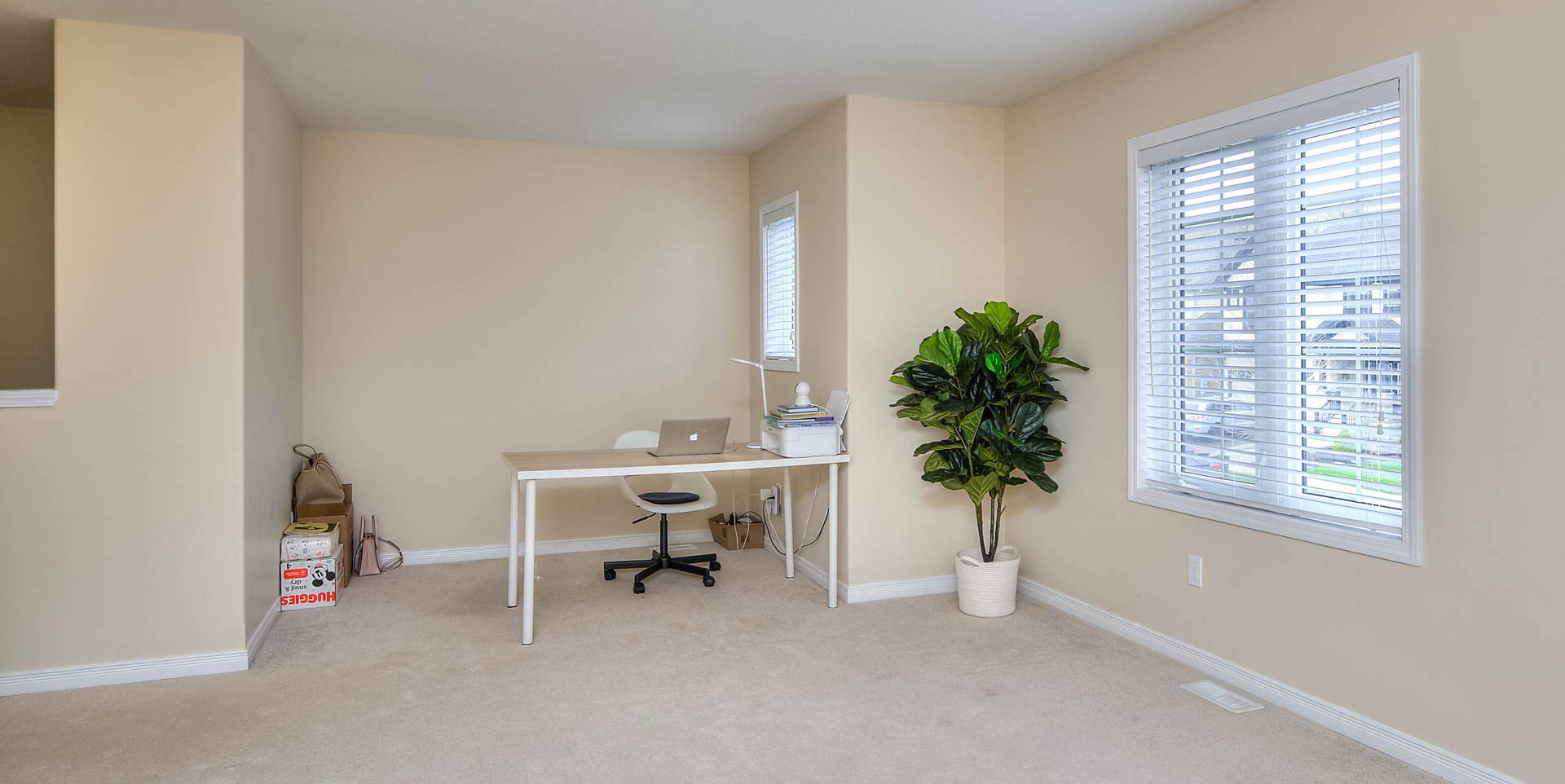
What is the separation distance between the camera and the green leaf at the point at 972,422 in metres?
4.02

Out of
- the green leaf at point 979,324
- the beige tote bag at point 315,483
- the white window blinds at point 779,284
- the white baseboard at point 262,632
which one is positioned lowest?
the white baseboard at point 262,632

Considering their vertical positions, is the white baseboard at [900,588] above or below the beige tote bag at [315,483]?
below

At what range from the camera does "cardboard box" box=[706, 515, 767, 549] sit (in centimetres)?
557

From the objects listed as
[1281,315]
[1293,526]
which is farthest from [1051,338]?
[1293,526]

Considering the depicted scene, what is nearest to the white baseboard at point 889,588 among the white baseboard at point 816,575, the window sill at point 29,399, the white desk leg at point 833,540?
the white baseboard at point 816,575

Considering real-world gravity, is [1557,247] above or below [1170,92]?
below

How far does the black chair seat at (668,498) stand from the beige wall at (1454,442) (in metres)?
2.41

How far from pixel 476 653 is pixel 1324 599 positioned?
3.22 metres

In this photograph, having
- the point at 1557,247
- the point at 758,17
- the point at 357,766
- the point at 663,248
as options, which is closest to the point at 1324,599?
the point at 1557,247

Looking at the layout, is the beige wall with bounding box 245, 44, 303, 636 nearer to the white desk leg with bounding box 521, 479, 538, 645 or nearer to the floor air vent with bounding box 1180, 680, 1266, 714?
the white desk leg with bounding box 521, 479, 538, 645

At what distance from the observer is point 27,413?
3.32 meters

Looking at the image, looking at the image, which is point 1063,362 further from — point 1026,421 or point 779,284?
point 779,284

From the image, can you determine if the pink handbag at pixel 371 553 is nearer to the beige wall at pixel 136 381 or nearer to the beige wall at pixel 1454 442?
the beige wall at pixel 136 381

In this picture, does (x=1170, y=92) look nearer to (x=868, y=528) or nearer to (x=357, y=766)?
(x=868, y=528)
